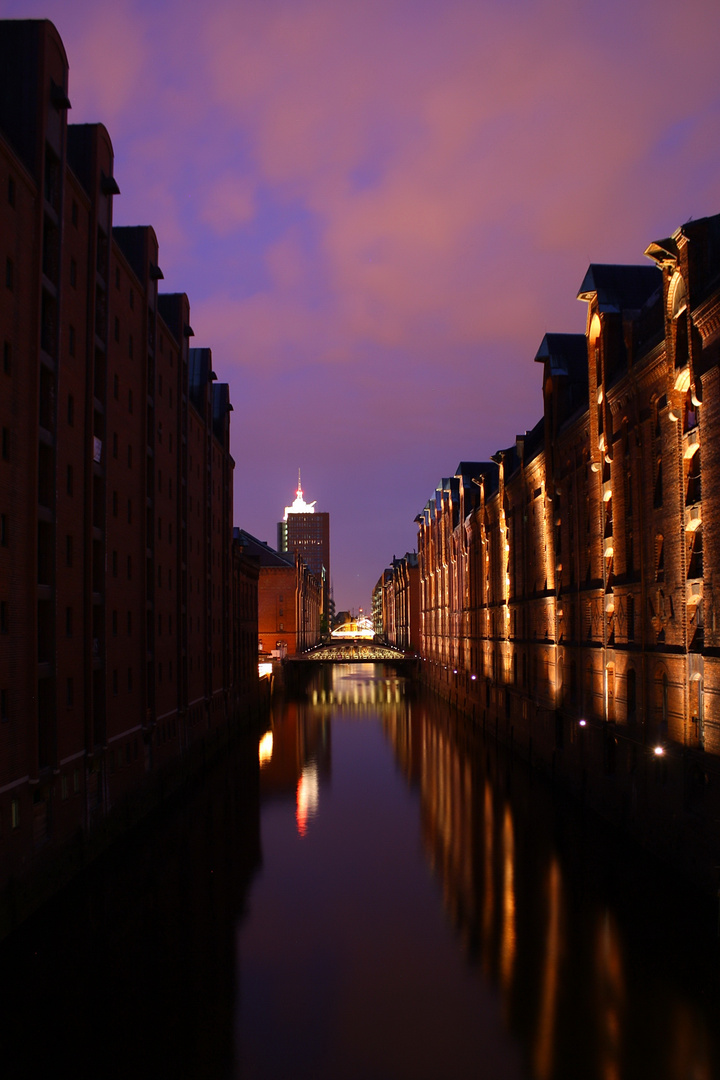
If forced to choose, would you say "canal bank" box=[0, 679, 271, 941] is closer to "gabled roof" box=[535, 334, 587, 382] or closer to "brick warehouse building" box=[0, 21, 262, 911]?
"brick warehouse building" box=[0, 21, 262, 911]

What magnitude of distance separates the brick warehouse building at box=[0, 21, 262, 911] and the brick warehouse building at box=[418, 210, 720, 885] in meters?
18.3

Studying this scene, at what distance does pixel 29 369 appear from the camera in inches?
952

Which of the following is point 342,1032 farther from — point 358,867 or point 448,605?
point 448,605

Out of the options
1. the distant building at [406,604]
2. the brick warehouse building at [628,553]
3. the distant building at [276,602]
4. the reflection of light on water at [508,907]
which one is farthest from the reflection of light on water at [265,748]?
the distant building at [406,604]

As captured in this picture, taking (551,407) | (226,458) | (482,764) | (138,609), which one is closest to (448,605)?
(226,458)

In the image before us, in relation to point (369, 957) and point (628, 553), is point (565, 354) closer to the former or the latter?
point (628, 553)

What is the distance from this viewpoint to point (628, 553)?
102 feet

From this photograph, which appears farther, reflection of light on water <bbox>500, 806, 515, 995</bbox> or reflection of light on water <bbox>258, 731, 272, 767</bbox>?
reflection of light on water <bbox>258, 731, 272, 767</bbox>

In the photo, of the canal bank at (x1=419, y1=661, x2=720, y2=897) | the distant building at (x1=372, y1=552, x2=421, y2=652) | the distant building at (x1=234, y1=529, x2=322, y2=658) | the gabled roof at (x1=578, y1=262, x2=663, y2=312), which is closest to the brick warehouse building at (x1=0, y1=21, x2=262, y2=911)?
the canal bank at (x1=419, y1=661, x2=720, y2=897)

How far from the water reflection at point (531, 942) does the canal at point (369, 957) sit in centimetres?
7

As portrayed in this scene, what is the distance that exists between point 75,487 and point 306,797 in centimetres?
2238

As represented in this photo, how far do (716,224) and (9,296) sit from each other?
2003cm

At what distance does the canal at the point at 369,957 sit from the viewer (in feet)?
54.3

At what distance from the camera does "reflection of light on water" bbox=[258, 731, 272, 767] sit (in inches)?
2147
